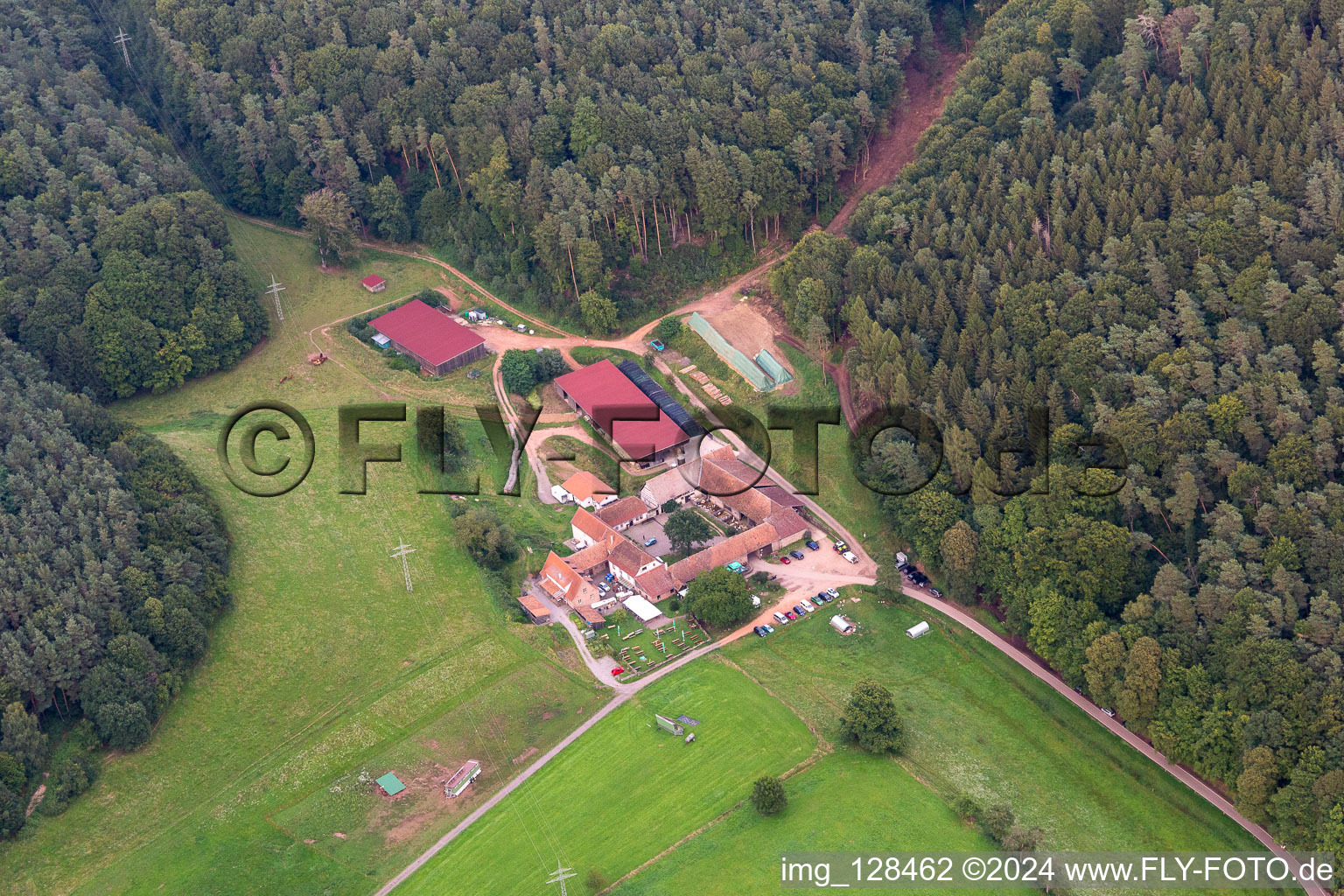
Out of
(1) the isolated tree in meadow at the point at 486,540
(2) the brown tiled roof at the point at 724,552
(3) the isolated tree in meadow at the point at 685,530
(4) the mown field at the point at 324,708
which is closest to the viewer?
(4) the mown field at the point at 324,708

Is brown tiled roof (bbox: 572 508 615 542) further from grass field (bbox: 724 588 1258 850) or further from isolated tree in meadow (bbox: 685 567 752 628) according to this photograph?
grass field (bbox: 724 588 1258 850)

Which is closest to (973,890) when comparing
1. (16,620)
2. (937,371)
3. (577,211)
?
(937,371)

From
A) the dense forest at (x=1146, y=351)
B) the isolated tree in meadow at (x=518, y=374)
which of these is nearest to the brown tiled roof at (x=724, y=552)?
the dense forest at (x=1146, y=351)

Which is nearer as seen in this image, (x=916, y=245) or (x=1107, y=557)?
(x=1107, y=557)

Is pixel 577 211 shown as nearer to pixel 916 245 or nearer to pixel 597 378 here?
pixel 597 378

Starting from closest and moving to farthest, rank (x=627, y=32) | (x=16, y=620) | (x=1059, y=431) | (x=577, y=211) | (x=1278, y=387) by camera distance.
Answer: (x=16, y=620), (x=1278, y=387), (x=1059, y=431), (x=577, y=211), (x=627, y=32)

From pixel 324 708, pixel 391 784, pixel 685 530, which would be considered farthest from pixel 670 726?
pixel 324 708

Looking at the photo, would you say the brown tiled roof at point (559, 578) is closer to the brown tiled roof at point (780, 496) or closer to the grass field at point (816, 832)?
the brown tiled roof at point (780, 496)

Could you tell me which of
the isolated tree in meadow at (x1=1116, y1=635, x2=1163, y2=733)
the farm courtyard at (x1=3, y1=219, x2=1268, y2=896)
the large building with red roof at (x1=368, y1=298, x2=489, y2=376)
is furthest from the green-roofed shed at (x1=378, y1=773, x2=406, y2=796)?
the large building with red roof at (x1=368, y1=298, x2=489, y2=376)
